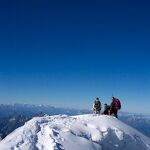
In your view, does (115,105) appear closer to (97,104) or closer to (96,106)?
(97,104)

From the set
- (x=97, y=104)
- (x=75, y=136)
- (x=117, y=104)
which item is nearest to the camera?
(x=75, y=136)

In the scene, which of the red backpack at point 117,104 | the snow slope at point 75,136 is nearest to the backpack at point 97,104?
the red backpack at point 117,104

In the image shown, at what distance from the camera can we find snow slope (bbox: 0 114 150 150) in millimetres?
25578

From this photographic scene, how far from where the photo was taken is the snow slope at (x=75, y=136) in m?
25.6

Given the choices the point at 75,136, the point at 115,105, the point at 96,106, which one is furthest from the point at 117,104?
the point at 75,136

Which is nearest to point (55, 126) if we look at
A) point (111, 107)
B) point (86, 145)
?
point (86, 145)

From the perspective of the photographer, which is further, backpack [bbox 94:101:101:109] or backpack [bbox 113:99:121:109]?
backpack [bbox 94:101:101:109]

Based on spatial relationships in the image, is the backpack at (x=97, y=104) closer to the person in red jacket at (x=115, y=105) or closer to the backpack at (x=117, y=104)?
the person in red jacket at (x=115, y=105)

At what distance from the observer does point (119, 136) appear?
100 feet

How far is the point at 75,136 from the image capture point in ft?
91.4

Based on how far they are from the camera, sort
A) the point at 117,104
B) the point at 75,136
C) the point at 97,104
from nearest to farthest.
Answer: the point at 75,136
the point at 117,104
the point at 97,104

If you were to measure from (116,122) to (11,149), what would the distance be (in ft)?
45.1

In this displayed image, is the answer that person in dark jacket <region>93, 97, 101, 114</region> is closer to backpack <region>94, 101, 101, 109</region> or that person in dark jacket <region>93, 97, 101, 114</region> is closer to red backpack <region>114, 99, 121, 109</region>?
backpack <region>94, 101, 101, 109</region>

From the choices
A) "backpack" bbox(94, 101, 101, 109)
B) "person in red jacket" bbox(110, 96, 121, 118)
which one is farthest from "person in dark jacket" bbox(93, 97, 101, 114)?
"person in red jacket" bbox(110, 96, 121, 118)
